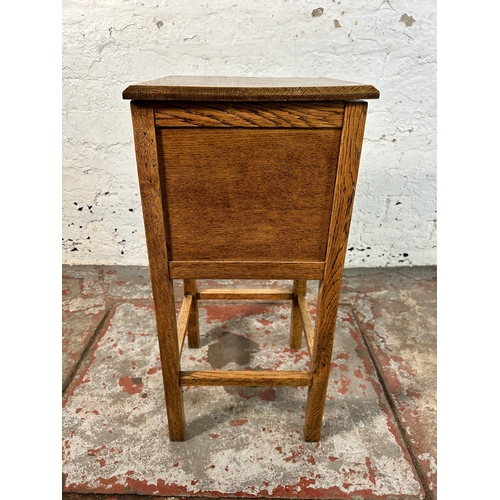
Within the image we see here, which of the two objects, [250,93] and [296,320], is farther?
[296,320]

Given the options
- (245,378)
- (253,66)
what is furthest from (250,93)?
→ (253,66)

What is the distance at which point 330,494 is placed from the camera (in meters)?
1.28

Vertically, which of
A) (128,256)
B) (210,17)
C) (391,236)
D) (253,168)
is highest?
(210,17)

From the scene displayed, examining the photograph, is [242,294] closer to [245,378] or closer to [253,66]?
[245,378]

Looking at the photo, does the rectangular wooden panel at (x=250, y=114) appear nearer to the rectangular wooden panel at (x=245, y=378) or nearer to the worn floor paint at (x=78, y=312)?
the rectangular wooden panel at (x=245, y=378)

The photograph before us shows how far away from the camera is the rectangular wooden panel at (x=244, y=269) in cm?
117

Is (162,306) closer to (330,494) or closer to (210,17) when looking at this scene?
(330,494)

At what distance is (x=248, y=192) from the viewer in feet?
3.56

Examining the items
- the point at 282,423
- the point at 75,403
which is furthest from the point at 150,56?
the point at 282,423

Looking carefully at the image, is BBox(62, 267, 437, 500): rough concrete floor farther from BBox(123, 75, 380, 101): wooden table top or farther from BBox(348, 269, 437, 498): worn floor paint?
BBox(123, 75, 380, 101): wooden table top

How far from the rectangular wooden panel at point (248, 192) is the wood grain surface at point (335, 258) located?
27mm

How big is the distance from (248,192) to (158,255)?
33cm

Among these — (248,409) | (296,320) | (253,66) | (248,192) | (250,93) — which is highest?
(250,93)

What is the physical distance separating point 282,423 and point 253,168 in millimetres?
1040
